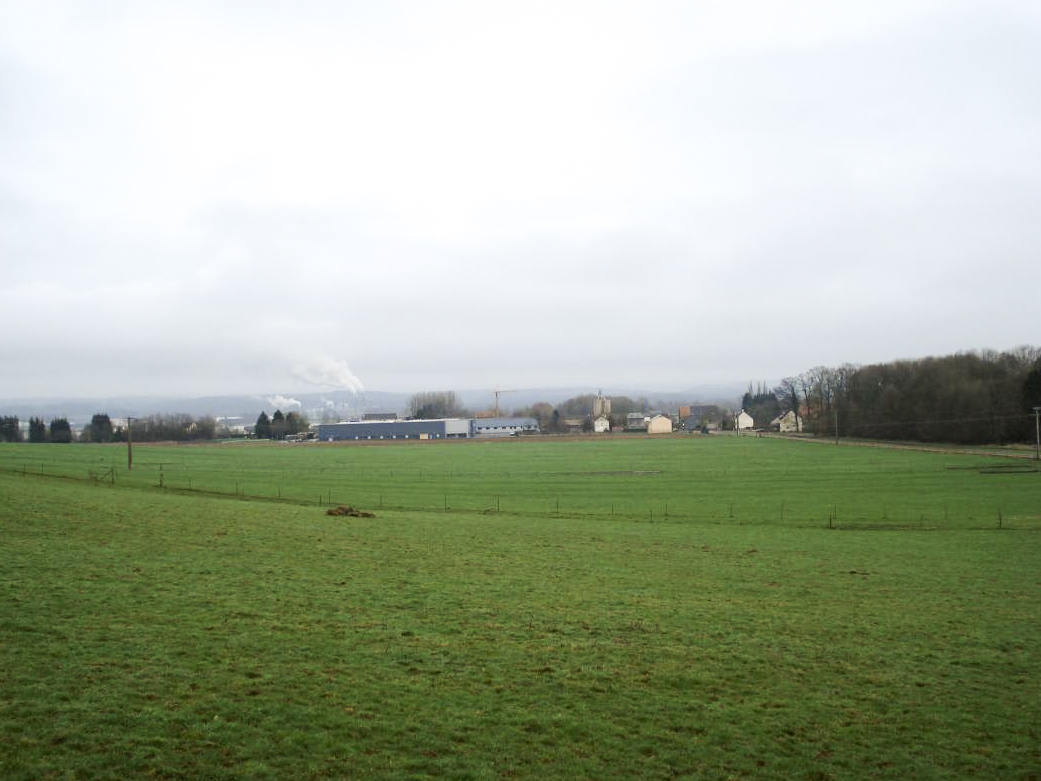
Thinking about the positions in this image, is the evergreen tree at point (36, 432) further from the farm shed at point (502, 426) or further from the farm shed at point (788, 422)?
the farm shed at point (788, 422)

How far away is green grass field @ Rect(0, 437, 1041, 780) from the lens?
9.23 metres

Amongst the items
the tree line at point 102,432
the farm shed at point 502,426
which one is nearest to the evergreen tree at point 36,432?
the tree line at point 102,432

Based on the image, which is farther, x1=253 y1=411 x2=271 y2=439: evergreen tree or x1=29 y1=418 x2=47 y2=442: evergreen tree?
x1=253 y1=411 x2=271 y2=439: evergreen tree

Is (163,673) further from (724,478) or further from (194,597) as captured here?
(724,478)

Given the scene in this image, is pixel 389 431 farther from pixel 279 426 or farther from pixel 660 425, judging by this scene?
pixel 660 425

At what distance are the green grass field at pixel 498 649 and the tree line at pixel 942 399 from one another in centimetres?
7850

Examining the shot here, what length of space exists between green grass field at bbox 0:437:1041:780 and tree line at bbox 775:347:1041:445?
7850 centimetres

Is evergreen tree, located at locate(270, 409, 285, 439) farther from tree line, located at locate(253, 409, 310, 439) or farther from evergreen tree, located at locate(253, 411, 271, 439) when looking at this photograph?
evergreen tree, located at locate(253, 411, 271, 439)

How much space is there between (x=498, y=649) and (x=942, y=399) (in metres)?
112

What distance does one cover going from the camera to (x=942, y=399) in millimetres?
107562

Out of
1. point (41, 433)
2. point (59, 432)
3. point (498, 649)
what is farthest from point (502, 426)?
point (498, 649)

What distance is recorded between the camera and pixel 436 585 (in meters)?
18.6

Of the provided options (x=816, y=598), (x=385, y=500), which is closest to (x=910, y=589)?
(x=816, y=598)

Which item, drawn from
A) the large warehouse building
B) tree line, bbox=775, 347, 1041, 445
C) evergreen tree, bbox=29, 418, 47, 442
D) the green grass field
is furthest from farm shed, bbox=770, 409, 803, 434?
the green grass field
